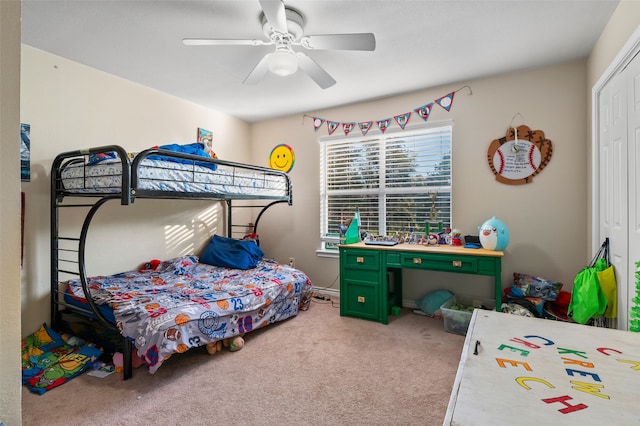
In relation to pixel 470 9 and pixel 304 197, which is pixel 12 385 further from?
pixel 304 197

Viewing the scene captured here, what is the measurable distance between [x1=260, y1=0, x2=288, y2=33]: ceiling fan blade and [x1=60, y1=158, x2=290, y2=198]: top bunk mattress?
1.31 meters

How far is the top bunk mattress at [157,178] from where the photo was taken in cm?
229

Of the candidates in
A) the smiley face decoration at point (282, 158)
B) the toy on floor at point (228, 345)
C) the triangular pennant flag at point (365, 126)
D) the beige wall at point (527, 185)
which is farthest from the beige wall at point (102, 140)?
the beige wall at point (527, 185)

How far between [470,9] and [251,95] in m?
2.34

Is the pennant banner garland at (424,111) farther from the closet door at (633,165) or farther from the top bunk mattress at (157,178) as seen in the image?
the top bunk mattress at (157,178)

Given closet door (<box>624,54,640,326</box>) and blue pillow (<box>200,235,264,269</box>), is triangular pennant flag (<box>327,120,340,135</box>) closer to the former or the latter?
blue pillow (<box>200,235,264,269</box>)

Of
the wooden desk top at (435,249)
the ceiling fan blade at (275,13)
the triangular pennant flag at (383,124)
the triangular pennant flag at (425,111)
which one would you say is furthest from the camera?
the triangular pennant flag at (383,124)

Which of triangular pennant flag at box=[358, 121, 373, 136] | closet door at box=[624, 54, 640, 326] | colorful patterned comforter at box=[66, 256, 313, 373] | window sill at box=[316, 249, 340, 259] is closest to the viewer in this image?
closet door at box=[624, 54, 640, 326]

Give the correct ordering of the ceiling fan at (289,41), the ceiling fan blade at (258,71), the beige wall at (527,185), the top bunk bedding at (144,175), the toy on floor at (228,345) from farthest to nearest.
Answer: the beige wall at (527,185), the toy on floor at (228,345), the ceiling fan blade at (258,71), the top bunk bedding at (144,175), the ceiling fan at (289,41)

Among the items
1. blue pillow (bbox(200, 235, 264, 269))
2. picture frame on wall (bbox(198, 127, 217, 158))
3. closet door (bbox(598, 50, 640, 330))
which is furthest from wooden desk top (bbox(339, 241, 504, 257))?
picture frame on wall (bbox(198, 127, 217, 158))

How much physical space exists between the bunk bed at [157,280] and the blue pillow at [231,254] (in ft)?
0.35

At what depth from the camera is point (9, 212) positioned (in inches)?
30.7

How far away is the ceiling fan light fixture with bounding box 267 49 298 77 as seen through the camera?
2150 mm

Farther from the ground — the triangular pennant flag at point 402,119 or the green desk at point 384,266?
the triangular pennant flag at point 402,119
